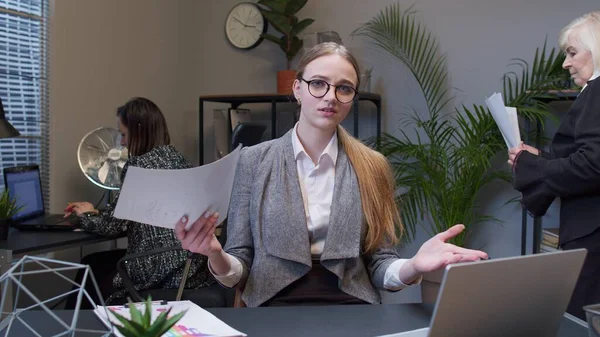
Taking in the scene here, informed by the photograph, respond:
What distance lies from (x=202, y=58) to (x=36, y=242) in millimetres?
2568

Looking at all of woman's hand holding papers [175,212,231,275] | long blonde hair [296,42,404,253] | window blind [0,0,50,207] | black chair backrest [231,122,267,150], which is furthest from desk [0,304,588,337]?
black chair backrest [231,122,267,150]

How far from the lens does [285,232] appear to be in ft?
5.59

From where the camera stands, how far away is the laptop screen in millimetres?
2881

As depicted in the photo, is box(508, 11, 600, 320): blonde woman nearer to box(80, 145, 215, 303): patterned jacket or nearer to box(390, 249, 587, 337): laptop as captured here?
box(390, 249, 587, 337): laptop

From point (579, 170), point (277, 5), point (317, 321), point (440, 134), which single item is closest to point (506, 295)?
point (317, 321)

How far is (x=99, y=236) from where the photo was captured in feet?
9.16

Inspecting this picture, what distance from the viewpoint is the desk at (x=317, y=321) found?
1.27m

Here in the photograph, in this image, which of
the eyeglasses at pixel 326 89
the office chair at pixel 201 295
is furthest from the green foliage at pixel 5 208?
the eyeglasses at pixel 326 89

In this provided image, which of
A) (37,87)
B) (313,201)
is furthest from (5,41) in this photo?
(313,201)

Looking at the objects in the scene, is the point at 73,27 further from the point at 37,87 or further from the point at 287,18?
the point at 287,18

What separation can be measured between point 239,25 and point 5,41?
1.84 metres

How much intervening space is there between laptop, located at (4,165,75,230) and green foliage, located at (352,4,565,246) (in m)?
1.90

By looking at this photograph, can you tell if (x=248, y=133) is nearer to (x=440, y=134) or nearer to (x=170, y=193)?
(x=440, y=134)

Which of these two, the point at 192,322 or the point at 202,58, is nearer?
the point at 192,322
